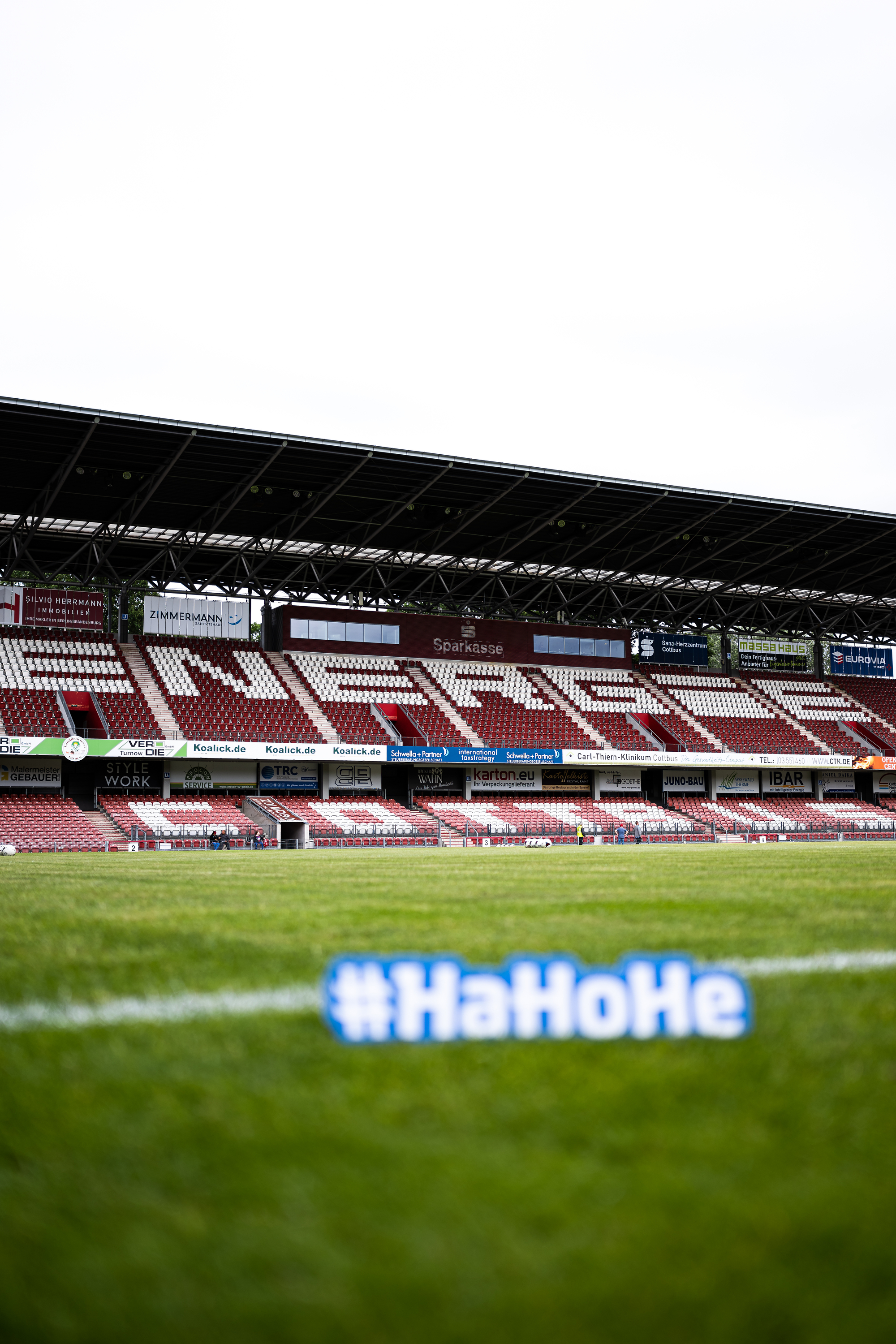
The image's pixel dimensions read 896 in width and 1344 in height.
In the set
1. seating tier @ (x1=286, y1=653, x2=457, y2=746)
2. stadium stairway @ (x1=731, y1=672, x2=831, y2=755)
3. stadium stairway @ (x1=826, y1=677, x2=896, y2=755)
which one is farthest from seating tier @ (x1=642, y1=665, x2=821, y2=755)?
seating tier @ (x1=286, y1=653, x2=457, y2=746)

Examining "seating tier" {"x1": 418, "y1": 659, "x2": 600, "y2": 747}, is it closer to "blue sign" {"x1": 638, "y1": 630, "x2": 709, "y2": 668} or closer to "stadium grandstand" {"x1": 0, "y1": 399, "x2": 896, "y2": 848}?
"stadium grandstand" {"x1": 0, "y1": 399, "x2": 896, "y2": 848}

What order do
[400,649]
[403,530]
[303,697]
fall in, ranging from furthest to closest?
[400,649], [303,697], [403,530]

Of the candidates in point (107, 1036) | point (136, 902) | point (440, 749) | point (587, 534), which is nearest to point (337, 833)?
point (440, 749)

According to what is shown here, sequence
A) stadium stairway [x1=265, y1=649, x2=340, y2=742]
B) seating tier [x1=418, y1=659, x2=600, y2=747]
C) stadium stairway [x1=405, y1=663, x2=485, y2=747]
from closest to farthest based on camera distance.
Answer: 1. stadium stairway [x1=265, y1=649, x2=340, y2=742]
2. stadium stairway [x1=405, y1=663, x2=485, y2=747]
3. seating tier [x1=418, y1=659, x2=600, y2=747]

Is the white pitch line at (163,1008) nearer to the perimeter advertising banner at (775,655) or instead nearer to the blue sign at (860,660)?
the perimeter advertising banner at (775,655)

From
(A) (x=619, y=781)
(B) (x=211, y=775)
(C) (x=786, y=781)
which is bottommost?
(C) (x=786, y=781)

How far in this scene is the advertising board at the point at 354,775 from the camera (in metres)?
46.4

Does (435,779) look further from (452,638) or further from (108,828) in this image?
(108,828)

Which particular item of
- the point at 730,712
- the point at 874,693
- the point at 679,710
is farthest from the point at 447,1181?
the point at 874,693

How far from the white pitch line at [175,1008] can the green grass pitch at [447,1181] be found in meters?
0.15

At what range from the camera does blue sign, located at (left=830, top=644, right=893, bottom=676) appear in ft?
198

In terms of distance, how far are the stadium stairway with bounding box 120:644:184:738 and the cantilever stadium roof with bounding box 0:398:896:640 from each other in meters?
3.36

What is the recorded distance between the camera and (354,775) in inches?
1848

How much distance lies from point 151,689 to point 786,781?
33.1m
